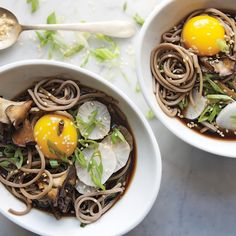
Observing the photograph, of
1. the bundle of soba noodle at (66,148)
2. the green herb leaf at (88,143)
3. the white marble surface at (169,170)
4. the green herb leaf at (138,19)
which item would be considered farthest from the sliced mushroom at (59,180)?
the green herb leaf at (138,19)

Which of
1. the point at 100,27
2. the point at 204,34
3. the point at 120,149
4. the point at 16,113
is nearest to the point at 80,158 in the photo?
the point at 120,149

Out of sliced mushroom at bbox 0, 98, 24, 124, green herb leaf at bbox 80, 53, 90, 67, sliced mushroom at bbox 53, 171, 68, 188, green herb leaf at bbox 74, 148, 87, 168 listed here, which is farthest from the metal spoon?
sliced mushroom at bbox 53, 171, 68, 188

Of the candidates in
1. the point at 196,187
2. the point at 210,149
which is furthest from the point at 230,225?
the point at 210,149

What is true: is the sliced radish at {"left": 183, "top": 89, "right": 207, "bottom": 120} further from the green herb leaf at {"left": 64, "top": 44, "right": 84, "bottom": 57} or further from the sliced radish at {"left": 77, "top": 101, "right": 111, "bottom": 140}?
the green herb leaf at {"left": 64, "top": 44, "right": 84, "bottom": 57}

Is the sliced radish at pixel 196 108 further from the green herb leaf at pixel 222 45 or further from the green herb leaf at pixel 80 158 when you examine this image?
the green herb leaf at pixel 80 158

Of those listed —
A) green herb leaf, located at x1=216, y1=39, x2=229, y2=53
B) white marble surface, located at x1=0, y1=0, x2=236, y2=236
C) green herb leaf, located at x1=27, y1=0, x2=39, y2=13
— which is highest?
green herb leaf, located at x1=27, y1=0, x2=39, y2=13

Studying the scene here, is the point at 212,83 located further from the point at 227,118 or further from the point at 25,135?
the point at 25,135
